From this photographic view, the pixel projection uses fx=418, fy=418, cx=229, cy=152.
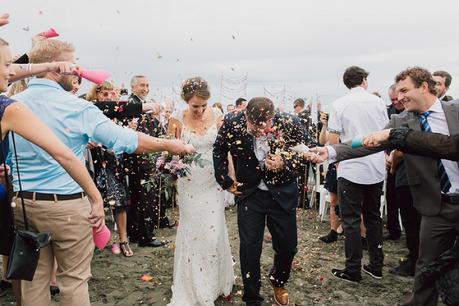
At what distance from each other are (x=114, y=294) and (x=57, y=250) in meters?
2.08

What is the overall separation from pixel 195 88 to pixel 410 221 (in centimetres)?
339

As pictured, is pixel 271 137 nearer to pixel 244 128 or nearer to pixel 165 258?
pixel 244 128

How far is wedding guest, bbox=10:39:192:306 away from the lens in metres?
2.89

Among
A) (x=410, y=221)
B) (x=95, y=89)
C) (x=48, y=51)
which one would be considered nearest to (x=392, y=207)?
(x=410, y=221)

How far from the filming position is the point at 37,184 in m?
2.91

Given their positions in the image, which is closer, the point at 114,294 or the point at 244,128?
the point at 244,128

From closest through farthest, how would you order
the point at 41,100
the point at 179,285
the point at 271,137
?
1. the point at 41,100
2. the point at 271,137
3. the point at 179,285

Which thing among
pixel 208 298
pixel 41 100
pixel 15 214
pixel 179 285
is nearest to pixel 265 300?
pixel 208 298

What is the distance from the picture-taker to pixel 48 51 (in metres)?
2.96

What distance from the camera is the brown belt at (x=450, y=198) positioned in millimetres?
3438

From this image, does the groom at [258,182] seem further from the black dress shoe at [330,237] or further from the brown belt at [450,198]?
the black dress shoe at [330,237]

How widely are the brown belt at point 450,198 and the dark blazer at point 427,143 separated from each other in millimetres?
610

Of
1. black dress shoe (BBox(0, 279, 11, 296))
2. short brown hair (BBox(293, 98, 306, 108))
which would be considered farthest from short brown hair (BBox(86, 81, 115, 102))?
short brown hair (BBox(293, 98, 306, 108))

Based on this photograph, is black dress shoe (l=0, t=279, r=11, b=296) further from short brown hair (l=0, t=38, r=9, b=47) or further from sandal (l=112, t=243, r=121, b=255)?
short brown hair (l=0, t=38, r=9, b=47)
